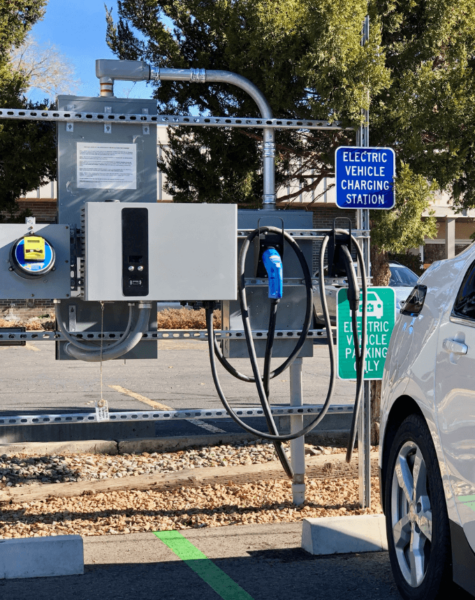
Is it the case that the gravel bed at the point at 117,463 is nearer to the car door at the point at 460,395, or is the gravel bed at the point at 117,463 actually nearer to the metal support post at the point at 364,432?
the metal support post at the point at 364,432

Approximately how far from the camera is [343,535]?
13.6 feet

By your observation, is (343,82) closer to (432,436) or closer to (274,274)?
(274,274)

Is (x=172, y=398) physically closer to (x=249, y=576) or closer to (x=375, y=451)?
(x=375, y=451)

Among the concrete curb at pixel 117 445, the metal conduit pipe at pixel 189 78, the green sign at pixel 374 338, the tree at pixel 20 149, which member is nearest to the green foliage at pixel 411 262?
the tree at pixel 20 149

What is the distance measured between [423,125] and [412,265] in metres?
17.9

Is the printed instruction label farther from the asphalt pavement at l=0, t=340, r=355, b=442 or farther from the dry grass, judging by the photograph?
the dry grass

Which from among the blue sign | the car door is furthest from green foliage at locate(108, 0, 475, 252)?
the car door

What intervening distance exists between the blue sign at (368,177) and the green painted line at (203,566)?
7.35 feet

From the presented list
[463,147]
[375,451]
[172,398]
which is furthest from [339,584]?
[172,398]

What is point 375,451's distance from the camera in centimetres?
649

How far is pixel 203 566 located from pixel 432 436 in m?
1.56

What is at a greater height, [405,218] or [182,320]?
[405,218]

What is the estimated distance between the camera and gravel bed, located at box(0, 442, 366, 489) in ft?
19.5

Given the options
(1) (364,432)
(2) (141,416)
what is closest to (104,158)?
(2) (141,416)
